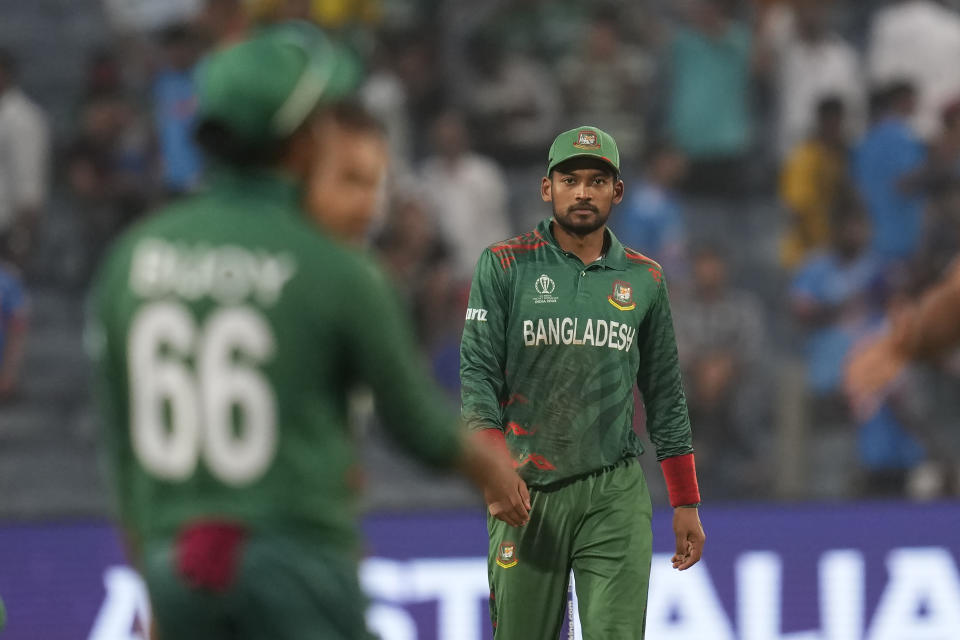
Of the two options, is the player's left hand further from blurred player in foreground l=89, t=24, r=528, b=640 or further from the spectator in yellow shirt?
the spectator in yellow shirt

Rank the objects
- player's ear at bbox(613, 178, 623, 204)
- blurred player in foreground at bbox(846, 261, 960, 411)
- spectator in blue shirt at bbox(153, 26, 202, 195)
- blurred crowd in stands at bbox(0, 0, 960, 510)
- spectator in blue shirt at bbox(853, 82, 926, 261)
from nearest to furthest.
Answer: blurred player in foreground at bbox(846, 261, 960, 411), player's ear at bbox(613, 178, 623, 204), blurred crowd in stands at bbox(0, 0, 960, 510), spectator in blue shirt at bbox(153, 26, 202, 195), spectator in blue shirt at bbox(853, 82, 926, 261)

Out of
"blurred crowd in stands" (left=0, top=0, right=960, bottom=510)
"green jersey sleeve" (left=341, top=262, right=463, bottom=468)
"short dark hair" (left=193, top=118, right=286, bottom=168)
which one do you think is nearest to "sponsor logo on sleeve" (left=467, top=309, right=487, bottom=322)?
"green jersey sleeve" (left=341, top=262, right=463, bottom=468)

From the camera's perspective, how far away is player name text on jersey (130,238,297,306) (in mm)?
3348

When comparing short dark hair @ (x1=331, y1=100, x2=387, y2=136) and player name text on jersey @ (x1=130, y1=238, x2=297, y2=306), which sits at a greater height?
short dark hair @ (x1=331, y1=100, x2=387, y2=136)

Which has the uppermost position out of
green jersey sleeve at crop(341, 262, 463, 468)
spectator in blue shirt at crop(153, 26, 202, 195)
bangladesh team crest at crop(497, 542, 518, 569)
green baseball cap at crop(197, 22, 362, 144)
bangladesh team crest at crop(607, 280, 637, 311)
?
spectator in blue shirt at crop(153, 26, 202, 195)

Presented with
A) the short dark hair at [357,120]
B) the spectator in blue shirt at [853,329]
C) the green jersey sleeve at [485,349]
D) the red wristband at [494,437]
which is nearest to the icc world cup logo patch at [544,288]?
the green jersey sleeve at [485,349]

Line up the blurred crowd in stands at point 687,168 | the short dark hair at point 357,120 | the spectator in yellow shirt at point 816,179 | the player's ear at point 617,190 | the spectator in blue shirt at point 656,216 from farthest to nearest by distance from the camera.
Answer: the spectator in yellow shirt at point 816,179 < the spectator in blue shirt at point 656,216 < the blurred crowd in stands at point 687,168 < the player's ear at point 617,190 < the short dark hair at point 357,120

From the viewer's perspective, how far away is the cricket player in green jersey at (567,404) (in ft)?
19.3

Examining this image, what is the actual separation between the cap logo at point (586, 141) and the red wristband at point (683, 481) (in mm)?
1244

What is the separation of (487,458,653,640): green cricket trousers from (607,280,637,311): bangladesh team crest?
1.90ft

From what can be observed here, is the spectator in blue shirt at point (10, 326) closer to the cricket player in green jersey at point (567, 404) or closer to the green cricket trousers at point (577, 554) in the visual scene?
the cricket player in green jersey at point (567, 404)

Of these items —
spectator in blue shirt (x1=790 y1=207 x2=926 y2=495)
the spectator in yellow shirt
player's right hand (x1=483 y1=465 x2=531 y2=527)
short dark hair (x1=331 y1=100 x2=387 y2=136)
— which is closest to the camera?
short dark hair (x1=331 y1=100 x2=387 y2=136)

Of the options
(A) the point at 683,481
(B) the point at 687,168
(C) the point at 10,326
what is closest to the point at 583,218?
(A) the point at 683,481

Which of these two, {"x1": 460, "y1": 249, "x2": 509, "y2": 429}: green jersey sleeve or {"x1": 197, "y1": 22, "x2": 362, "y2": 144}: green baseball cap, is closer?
{"x1": 197, "y1": 22, "x2": 362, "y2": 144}: green baseball cap
